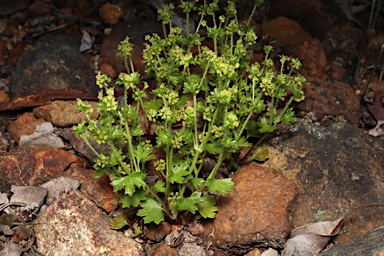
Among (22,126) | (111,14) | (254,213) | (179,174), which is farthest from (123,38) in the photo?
(254,213)

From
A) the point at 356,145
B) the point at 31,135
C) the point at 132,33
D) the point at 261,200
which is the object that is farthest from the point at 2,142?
the point at 356,145

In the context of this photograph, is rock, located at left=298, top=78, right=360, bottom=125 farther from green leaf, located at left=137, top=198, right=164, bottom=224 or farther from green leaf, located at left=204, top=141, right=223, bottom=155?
green leaf, located at left=137, top=198, right=164, bottom=224

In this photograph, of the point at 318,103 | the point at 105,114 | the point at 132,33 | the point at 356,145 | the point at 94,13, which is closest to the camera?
the point at 105,114

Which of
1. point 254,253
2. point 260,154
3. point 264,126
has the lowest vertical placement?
point 254,253

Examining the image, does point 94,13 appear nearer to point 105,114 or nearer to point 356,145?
point 105,114

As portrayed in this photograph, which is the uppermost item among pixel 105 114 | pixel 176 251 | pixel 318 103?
pixel 105 114

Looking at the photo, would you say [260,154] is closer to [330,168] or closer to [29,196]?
[330,168]

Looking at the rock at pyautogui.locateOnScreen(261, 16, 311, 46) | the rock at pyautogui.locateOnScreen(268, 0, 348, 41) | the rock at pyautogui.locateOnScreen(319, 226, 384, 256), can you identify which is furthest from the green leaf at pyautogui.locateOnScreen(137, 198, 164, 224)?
the rock at pyautogui.locateOnScreen(268, 0, 348, 41)
